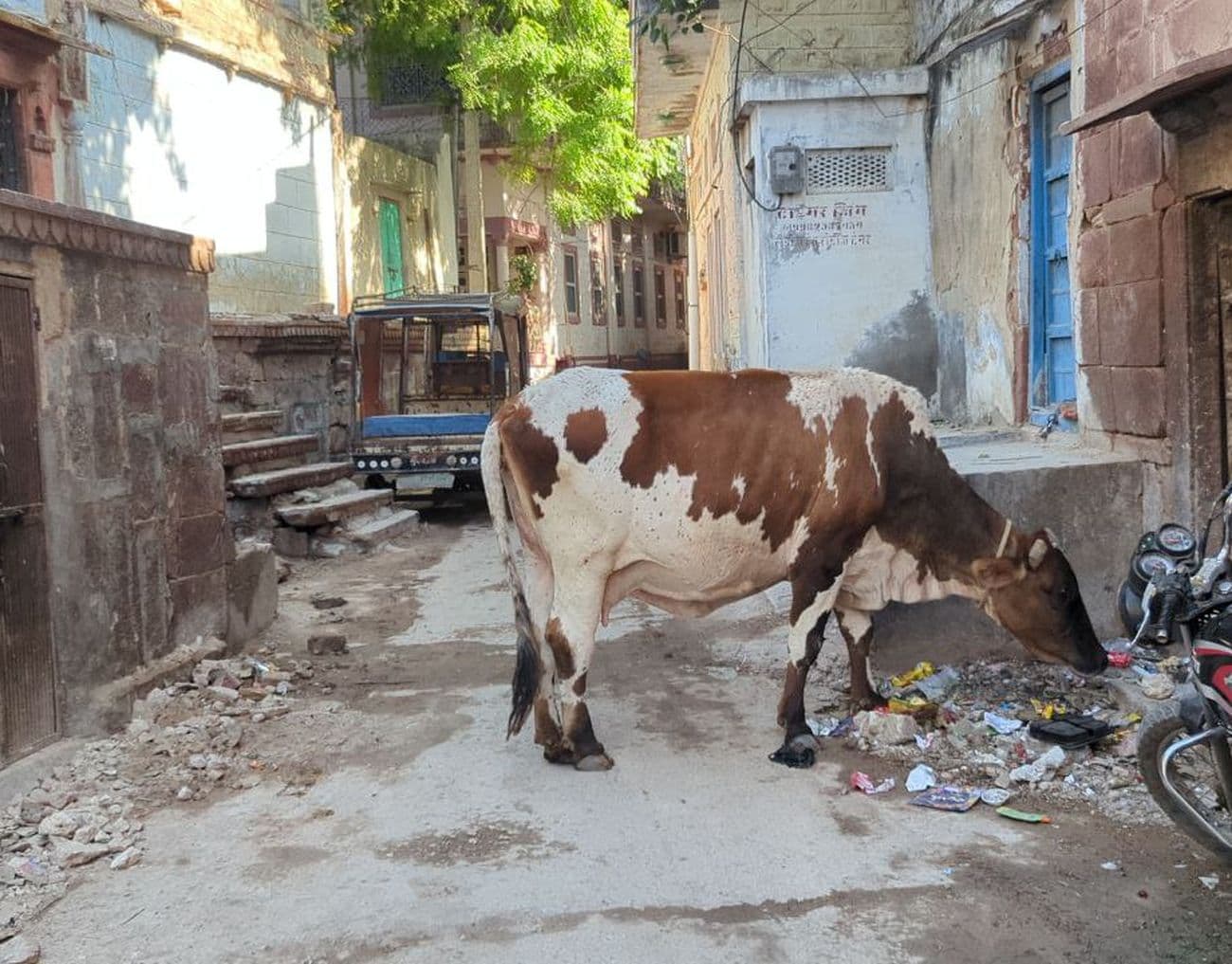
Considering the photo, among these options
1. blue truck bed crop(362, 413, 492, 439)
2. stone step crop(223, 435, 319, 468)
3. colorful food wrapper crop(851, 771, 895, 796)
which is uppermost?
blue truck bed crop(362, 413, 492, 439)

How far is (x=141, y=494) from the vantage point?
18.7ft

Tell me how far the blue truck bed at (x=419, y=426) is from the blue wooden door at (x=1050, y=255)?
6.93m

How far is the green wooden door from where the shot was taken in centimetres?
1942

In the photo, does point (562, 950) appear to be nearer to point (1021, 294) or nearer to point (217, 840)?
point (217, 840)

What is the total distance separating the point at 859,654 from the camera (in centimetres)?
555

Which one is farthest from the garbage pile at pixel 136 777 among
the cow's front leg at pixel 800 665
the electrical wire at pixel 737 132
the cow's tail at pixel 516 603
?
the electrical wire at pixel 737 132

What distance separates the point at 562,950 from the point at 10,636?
274 centimetres

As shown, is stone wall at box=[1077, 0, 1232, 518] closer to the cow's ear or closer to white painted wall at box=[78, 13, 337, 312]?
the cow's ear

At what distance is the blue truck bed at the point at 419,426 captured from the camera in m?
13.0

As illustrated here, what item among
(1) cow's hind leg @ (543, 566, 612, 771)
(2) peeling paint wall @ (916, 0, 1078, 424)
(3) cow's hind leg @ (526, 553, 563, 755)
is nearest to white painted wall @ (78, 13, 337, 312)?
(2) peeling paint wall @ (916, 0, 1078, 424)

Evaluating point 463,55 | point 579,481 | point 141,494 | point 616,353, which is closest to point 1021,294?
point 579,481

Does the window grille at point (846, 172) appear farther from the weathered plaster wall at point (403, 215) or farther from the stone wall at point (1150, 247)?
the weathered plaster wall at point (403, 215)

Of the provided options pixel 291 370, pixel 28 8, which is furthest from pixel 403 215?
pixel 28 8

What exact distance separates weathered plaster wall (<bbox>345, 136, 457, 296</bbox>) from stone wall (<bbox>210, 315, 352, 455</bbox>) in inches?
167
